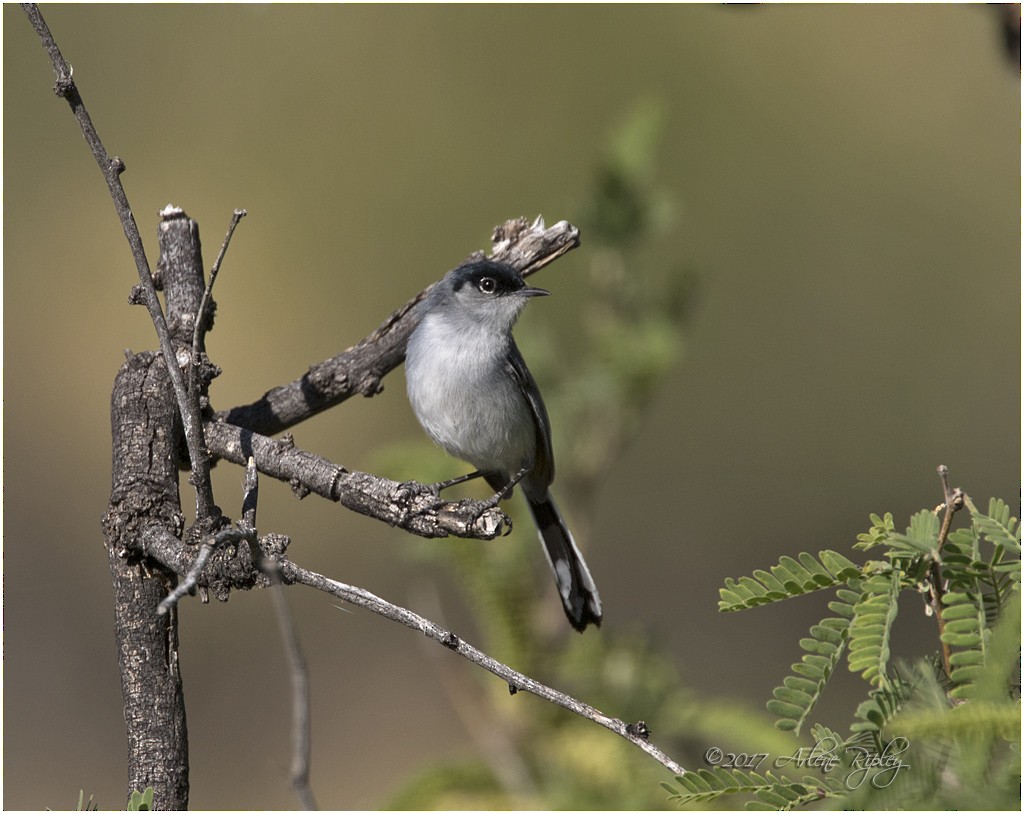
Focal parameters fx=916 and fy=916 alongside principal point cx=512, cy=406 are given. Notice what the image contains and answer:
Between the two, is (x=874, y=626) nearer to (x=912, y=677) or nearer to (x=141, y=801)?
(x=912, y=677)

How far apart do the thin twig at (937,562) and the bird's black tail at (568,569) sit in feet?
5.20

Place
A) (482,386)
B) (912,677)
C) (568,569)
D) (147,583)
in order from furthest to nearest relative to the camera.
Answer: (482,386) < (568,569) < (147,583) < (912,677)

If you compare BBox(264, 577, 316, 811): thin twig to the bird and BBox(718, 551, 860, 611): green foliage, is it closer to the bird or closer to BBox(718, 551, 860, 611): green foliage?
BBox(718, 551, 860, 611): green foliage

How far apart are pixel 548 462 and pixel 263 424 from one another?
114cm

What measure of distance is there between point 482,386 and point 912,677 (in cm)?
218

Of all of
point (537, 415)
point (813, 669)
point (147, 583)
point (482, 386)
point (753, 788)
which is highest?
point (482, 386)

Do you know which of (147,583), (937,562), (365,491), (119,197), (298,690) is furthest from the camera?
(365,491)

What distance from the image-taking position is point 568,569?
126 inches

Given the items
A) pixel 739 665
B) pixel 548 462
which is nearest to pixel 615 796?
pixel 548 462

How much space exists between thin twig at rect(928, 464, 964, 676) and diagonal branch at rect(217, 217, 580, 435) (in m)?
1.61

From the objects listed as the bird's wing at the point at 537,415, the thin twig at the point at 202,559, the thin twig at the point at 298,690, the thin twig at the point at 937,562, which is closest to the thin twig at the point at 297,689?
the thin twig at the point at 298,690

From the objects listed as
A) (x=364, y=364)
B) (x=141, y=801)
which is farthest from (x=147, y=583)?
(x=364, y=364)

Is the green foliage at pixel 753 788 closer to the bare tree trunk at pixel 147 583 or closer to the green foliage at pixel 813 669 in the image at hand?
the green foliage at pixel 813 669

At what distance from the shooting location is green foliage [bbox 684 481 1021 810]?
109cm
